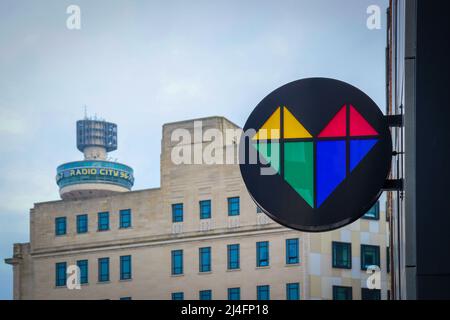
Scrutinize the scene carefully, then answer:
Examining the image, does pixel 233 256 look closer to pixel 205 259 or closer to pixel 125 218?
pixel 205 259

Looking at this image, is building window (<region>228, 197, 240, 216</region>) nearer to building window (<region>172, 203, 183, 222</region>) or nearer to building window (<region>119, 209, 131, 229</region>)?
building window (<region>172, 203, 183, 222</region>)

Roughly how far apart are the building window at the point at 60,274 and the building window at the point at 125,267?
675cm

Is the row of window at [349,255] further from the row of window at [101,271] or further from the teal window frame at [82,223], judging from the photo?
the teal window frame at [82,223]

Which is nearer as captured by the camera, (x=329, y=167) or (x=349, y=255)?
(x=329, y=167)

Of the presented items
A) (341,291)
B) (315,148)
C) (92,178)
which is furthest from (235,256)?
(315,148)

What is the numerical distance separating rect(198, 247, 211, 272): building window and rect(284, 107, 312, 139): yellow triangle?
80.2 meters

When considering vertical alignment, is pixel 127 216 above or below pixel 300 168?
below

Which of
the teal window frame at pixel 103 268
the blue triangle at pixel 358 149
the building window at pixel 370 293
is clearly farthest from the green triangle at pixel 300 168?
the teal window frame at pixel 103 268

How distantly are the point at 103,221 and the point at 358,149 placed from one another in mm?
87868

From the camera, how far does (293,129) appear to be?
1191 centimetres

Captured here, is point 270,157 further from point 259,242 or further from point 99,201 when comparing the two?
point 99,201

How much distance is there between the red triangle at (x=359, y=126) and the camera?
460 inches
